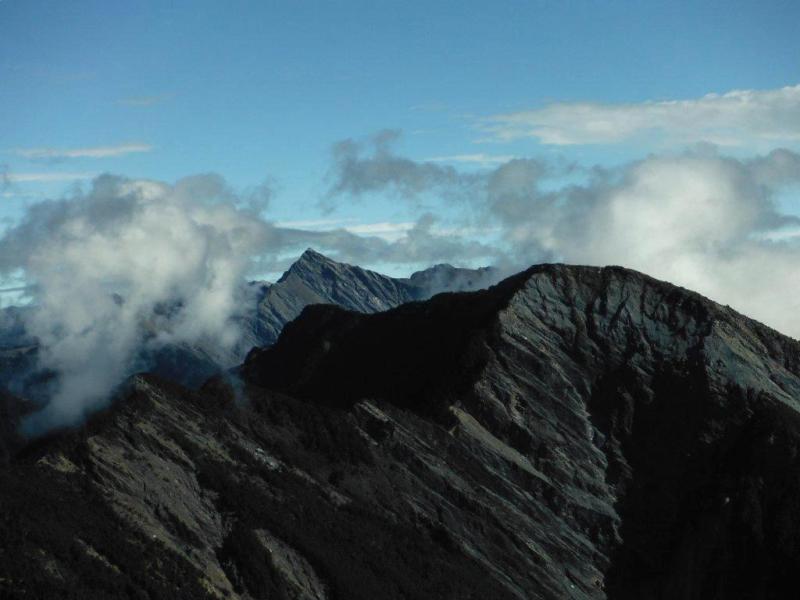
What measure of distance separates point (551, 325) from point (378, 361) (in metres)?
26.9

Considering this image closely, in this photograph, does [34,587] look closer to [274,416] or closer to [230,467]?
[230,467]

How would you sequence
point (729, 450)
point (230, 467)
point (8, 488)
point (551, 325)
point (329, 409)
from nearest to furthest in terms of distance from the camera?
point (8, 488), point (230, 467), point (329, 409), point (729, 450), point (551, 325)

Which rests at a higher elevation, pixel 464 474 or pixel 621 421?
pixel 621 421

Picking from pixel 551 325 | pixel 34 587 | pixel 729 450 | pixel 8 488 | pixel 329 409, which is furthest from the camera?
pixel 551 325

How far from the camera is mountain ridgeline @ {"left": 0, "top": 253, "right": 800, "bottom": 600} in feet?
395

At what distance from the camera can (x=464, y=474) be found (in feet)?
534

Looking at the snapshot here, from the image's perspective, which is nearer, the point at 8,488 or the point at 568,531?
the point at 8,488

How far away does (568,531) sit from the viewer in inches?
6550

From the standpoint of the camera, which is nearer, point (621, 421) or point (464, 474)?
point (464, 474)

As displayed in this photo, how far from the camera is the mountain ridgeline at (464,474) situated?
12050cm

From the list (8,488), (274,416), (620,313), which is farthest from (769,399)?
(8,488)

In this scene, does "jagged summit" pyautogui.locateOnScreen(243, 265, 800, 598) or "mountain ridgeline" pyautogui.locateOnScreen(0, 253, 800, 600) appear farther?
"jagged summit" pyautogui.locateOnScreen(243, 265, 800, 598)

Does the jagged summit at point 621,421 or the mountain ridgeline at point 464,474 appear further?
the jagged summit at point 621,421

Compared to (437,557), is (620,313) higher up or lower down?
higher up
